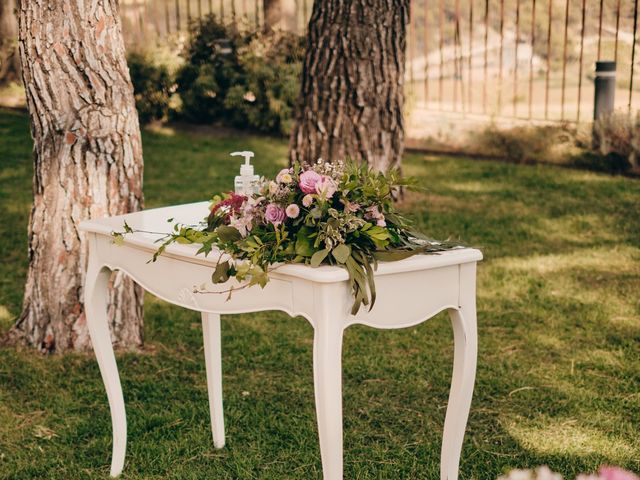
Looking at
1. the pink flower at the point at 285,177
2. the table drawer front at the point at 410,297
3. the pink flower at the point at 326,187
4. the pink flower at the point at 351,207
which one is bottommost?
the table drawer front at the point at 410,297

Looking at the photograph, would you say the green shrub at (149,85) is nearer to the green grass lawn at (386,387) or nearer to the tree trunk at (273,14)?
the tree trunk at (273,14)

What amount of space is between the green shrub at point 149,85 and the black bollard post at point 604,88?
4.84 metres

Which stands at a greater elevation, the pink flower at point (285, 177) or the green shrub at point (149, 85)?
the green shrub at point (149, 85)

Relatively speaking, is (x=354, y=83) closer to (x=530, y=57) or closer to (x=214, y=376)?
(x=214, y=376)

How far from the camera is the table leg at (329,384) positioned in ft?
7.75

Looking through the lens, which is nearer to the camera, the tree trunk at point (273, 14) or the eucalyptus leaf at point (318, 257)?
the eucalyptus leaf at point (318, 257)

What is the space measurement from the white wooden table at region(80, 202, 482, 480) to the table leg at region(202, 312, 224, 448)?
0.44 meters

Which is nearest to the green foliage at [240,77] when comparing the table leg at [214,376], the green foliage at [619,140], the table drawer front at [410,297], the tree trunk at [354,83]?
the tree trunk at [354,83]

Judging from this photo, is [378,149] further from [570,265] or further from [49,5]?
[49,5]

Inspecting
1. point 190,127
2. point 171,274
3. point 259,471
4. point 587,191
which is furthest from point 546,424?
point 190,127

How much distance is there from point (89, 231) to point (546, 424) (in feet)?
6.26

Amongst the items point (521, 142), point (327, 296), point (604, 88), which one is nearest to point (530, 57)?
point (521, 142)

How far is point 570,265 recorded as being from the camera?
19.0 ft

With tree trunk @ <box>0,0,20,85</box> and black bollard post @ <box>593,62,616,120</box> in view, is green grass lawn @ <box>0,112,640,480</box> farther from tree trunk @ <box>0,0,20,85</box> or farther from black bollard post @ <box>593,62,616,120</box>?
tree trunk @ <box>0,0,20,85</box>
